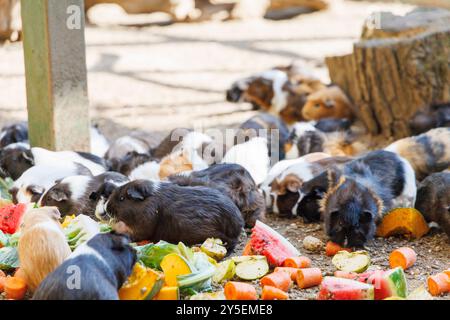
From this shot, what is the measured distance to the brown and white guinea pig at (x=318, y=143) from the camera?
643 cm

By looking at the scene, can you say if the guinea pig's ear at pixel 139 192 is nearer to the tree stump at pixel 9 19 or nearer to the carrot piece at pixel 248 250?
the carrot piece at pixel 248 250

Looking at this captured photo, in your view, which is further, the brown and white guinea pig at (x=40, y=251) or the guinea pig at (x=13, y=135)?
the guinea pig at (x=13, y=135)

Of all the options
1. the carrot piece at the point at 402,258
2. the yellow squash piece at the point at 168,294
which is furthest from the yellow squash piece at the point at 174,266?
the carrot piece at the point at 402,258

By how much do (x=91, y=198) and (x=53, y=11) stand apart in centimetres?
Answer: 143

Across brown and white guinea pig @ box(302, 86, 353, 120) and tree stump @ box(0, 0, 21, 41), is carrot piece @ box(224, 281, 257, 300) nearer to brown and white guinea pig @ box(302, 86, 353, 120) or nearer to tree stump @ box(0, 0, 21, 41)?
brown and white guinea pig @ box(302, 86, 353, 120)

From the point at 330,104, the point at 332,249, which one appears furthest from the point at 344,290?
the point at 330,104

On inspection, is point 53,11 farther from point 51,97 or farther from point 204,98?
point 204,98

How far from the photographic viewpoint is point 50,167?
5152 millimetres

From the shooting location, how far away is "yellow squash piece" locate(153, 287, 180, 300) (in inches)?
136

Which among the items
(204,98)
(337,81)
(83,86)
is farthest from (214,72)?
(83,86)

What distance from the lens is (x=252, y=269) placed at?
4012mm

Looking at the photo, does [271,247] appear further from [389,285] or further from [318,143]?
[318,143]

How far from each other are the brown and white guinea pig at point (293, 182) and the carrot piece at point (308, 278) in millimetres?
1300

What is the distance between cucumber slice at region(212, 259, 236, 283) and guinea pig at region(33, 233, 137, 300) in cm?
60
